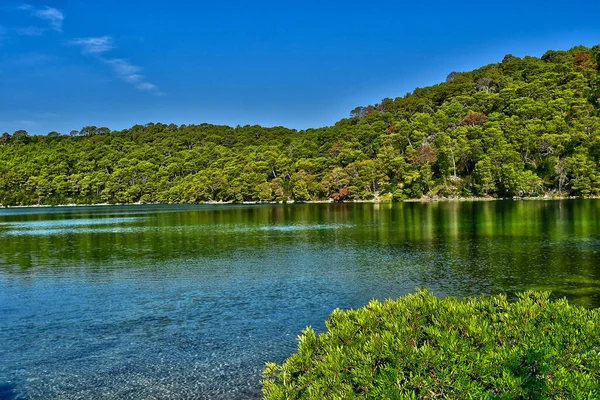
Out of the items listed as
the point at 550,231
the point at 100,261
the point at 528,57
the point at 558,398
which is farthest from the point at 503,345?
the point at 528,57

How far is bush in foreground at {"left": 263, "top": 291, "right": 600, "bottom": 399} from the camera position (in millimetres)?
5020

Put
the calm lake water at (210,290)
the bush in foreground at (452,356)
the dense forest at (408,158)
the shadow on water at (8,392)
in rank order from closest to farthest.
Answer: the bush in foreground at (452,356), the shadow on water at (8,392), the calm lake water at (210,290), the dense forest at (408,158)

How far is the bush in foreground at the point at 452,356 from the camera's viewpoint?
5020 millimetres

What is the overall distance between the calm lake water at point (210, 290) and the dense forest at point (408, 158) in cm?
7085

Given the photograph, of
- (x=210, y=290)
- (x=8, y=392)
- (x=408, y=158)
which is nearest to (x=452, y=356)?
(x=8, y=392)

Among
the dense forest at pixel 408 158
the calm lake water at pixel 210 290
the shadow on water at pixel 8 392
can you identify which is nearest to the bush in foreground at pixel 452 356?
the calm lake water at pixel 210 290

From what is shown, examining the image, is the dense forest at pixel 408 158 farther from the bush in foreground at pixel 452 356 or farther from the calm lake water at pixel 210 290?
the bush in foreground at pixel 452 356

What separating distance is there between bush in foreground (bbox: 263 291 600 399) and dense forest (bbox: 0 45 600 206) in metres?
102

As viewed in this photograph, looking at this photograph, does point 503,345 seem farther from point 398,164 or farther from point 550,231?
point 398,164

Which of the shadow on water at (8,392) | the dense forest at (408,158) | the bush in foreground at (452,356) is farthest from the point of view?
the dense forest at (408,158)

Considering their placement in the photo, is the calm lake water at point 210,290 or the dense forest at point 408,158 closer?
the calm lake water at point 210,290

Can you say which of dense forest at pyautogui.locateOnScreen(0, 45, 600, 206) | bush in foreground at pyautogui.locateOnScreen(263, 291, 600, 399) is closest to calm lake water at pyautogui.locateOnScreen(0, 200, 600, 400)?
bush in foreground at pyautogui.locateOnScreen(263, 291, 600, 399)

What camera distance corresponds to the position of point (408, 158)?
119 m

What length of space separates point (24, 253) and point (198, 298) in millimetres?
23757
